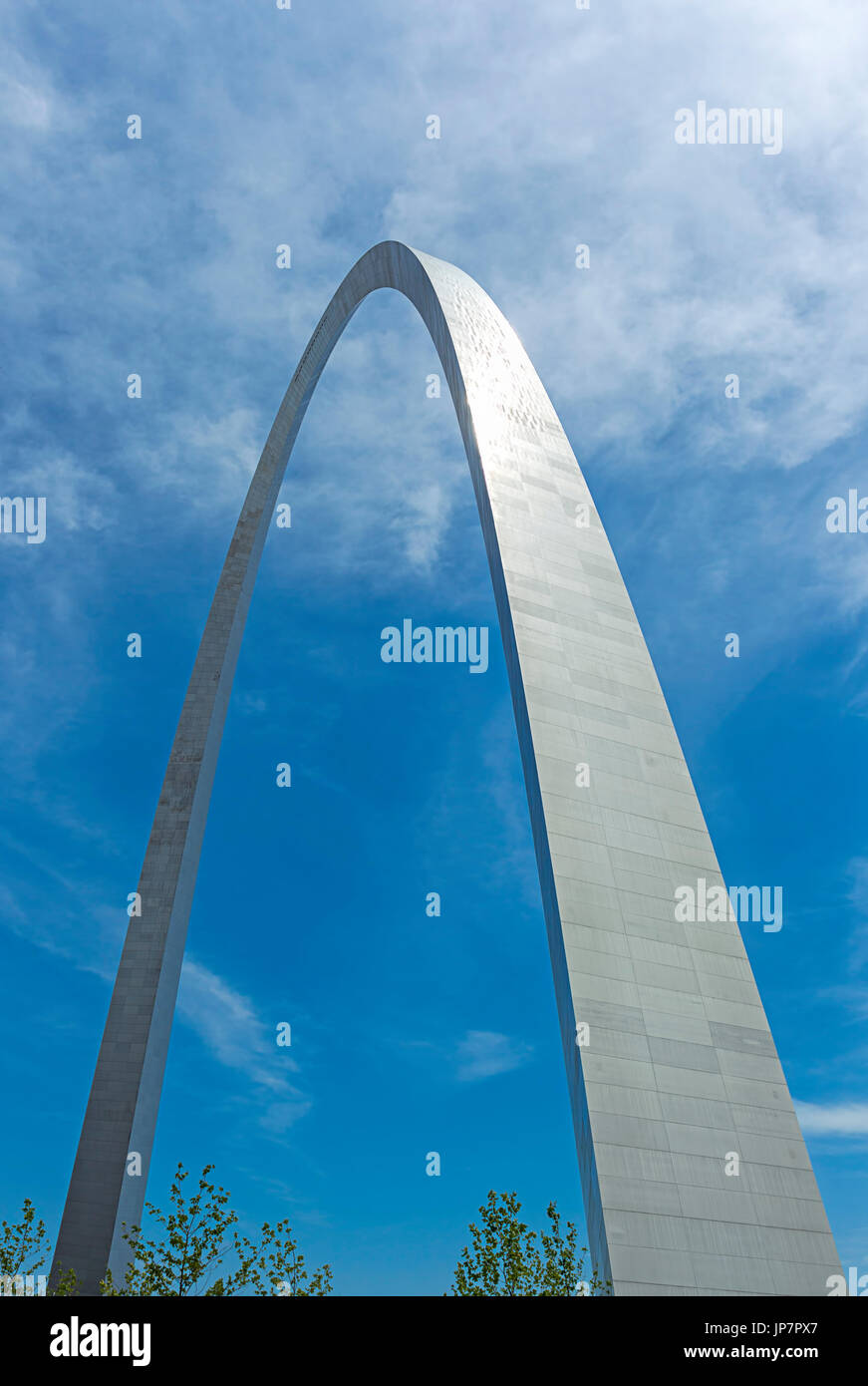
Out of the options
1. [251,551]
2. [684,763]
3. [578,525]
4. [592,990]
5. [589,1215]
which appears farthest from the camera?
[251,551]

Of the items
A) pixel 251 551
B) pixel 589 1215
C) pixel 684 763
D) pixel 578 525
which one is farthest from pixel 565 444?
pixel 589 1215

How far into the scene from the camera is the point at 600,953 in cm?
1320

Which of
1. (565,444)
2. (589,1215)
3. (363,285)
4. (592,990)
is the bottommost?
(589,1215)

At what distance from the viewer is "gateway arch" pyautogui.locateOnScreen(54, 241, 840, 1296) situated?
37.4ft

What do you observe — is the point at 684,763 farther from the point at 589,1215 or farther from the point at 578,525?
the point at 589,1215

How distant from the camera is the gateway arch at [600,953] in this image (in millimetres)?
11406

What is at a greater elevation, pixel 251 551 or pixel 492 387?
pixel 251 551

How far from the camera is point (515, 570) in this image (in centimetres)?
1817

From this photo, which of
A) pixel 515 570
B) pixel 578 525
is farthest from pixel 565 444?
pixel 515 570

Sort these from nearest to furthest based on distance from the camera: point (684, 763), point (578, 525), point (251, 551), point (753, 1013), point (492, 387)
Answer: point (753, 1013), point (684, 763), point (578, 525), point (492, 387), point (251, 551)
